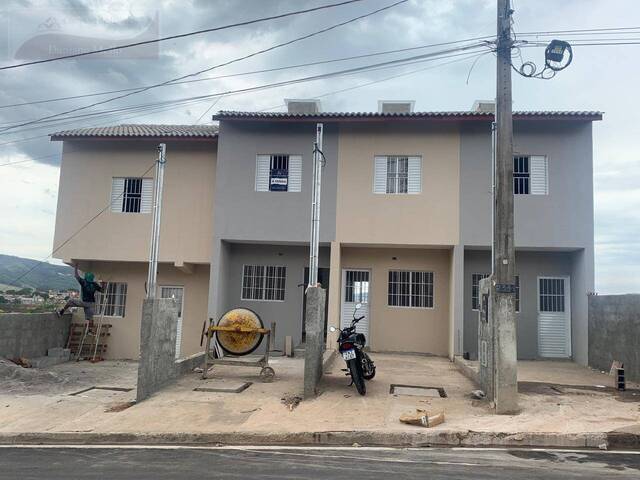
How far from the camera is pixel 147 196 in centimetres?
1614

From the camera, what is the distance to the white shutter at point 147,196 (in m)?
16.0

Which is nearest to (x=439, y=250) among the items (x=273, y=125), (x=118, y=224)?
Result: (x=273, y=125)

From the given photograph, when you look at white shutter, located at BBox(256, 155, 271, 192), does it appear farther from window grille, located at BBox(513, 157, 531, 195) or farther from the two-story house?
window grille, located at BBox(513, 157, 531, 195)

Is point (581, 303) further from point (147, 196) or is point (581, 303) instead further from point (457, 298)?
point (147, 196)

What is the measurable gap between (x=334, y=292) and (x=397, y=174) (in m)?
3.84

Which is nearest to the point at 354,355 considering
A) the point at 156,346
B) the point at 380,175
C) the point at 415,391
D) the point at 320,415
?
the point at 320,415

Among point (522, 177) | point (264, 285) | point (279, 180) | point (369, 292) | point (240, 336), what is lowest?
point (240, 336)

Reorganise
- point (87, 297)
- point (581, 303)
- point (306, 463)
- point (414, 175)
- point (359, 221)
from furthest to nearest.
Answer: point (87, 297) < point (414, 175) < point (359, 221) < point (581, 303) < point (306, 463)

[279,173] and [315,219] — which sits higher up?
[279,173]

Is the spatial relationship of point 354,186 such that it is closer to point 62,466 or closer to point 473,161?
point 473,161

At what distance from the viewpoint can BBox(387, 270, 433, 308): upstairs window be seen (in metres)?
15.6

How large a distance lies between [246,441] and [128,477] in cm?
194

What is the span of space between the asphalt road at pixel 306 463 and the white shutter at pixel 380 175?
918 cm

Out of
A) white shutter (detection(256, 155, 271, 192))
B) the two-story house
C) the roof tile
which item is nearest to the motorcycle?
the two-story house
